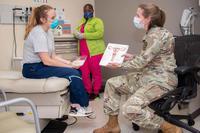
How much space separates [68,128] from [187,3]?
215cm

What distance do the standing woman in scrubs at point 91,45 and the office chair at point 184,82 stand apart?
1.64 metres

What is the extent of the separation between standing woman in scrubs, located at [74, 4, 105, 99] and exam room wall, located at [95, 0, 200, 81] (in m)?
0.43

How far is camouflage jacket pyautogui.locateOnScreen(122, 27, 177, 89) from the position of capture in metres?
2.10

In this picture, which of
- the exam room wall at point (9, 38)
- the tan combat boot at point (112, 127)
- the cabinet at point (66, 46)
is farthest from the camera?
the cabinet at point (66, 46)

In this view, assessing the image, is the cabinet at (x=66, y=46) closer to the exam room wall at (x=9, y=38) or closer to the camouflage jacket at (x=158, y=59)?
the exam room wall at (x=9, y=38)

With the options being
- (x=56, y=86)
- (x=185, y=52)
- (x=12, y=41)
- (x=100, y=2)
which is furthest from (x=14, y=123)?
(x=100, y=2)

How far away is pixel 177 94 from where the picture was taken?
80.0 inches

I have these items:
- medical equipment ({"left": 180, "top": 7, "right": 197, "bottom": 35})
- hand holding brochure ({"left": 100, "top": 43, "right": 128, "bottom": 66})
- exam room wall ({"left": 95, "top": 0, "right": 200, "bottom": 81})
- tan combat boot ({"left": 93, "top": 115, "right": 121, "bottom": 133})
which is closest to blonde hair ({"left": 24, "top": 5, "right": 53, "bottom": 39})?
hand holding brochure ({"left": 100, "top": 43, "right": 128, "bottom": 66})

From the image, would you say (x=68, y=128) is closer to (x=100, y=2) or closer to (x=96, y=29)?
(x=96, y=29)

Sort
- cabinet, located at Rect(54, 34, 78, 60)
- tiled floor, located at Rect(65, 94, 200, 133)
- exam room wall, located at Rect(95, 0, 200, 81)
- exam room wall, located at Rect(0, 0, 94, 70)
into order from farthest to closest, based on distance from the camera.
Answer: cabinet, located at Rect(54, 34, 78, 60), exam room wall, located at Rect(95, 0, 200, 81), exam room wall, located at Rect(0, 0, 94, 70), tiled floor, located at Rect(65, 94, 200, 133)

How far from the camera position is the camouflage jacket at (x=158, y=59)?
2.10 metres

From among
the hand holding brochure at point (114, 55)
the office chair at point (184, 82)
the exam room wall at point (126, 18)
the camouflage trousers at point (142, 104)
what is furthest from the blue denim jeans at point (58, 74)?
the exam room wall at point (126, 18)

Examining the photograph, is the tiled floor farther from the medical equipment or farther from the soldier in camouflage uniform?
the medical equipment

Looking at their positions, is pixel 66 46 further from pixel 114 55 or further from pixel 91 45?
pixel 114 55
